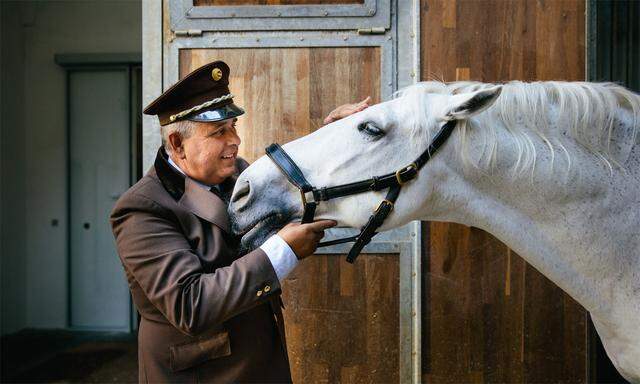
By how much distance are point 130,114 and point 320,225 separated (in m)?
4.07

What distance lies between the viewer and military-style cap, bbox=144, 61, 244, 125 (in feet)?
5.66

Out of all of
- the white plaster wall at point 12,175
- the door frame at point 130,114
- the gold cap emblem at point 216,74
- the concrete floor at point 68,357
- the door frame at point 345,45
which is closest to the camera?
the gold cap emblem at point 216,74

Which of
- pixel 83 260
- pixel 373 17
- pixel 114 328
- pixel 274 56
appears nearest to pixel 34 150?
pixel 83 260

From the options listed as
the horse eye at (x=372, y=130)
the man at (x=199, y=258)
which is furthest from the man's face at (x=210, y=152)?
the horse eye at (x=372, y=130)

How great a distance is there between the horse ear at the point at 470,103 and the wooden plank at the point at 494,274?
48.5 inches

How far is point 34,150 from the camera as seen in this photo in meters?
5.26

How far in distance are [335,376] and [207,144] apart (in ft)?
5.49

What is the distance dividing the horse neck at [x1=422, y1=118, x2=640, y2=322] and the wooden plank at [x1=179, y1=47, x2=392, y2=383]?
1.18 m

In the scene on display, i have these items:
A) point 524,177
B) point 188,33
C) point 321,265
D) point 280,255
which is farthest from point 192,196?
point 188,33

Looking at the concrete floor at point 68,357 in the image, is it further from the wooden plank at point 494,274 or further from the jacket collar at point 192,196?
the jacket collar at point 192,196

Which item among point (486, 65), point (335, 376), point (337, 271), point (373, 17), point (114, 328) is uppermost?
point (373, 17)

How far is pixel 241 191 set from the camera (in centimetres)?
170

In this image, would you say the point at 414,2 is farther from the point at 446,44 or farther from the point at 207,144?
the point at 207,144

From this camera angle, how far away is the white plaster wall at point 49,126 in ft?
17.0
